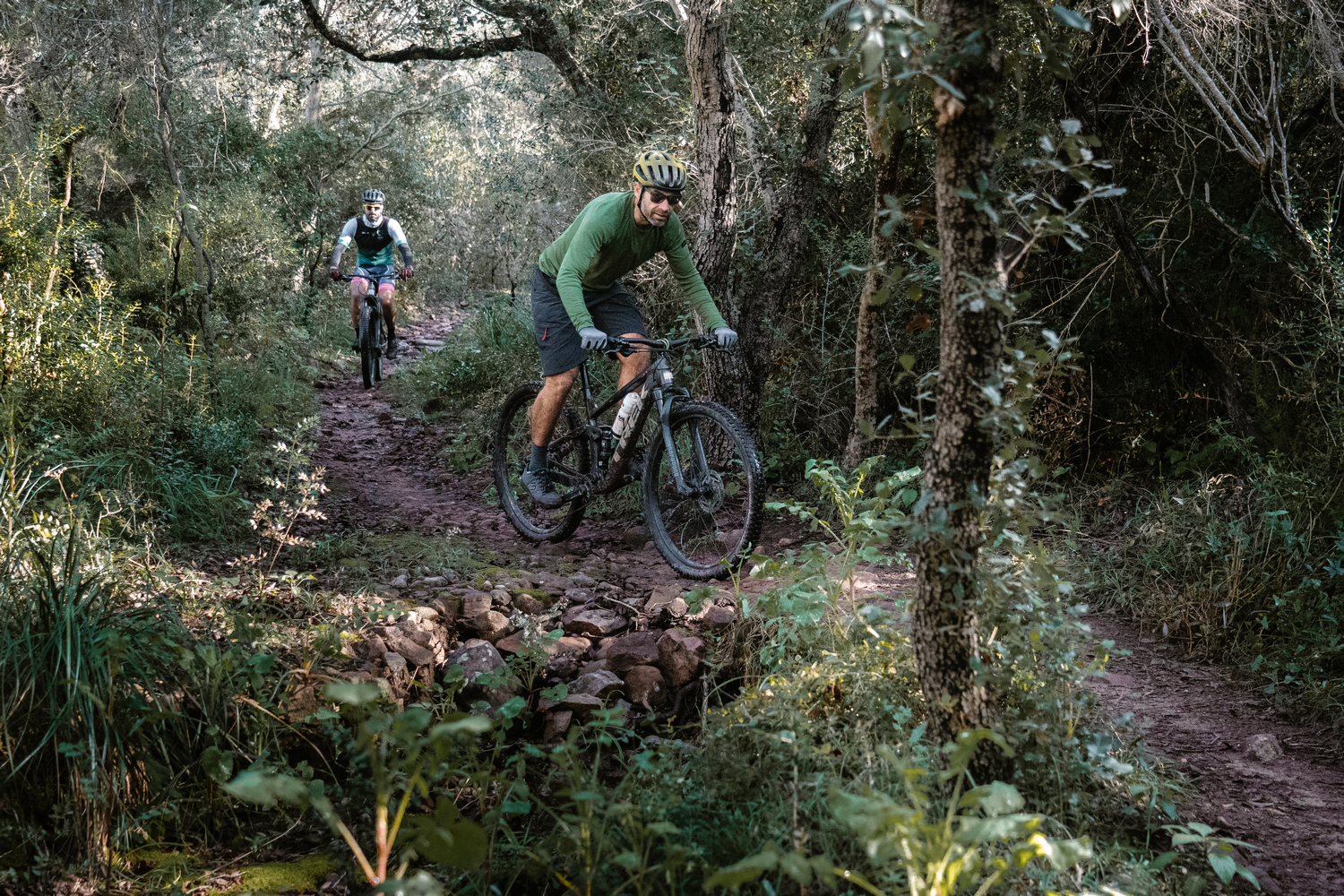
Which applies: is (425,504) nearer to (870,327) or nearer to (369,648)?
(369,648)

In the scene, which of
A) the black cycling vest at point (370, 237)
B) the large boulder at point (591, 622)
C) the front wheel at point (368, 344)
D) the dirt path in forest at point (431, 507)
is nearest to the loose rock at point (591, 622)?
the large boulder at point (591, 622)

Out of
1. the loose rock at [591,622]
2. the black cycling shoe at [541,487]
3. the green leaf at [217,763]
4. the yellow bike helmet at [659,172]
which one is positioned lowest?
the green leaf at [217,763]

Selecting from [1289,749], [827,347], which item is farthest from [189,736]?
[827,347]

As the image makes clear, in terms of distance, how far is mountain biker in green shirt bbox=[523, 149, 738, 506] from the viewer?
464cm

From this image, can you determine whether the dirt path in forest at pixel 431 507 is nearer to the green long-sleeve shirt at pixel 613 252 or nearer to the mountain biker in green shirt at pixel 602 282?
the mountain biker in green shirt at pixel 602 282

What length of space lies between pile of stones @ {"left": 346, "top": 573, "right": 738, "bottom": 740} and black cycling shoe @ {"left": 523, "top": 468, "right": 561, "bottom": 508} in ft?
4.10

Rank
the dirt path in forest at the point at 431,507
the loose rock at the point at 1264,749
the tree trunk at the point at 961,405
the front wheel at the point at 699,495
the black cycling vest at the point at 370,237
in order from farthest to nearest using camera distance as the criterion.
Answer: the black cycling vest at the point at 370,237 → the dirt path in forest at the point at 431,507 → the front wheel at the point at 699,495 → the loose rock at the point at 1264,749 → the tree trunk at the point at 961,405

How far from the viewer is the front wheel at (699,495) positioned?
4340 millimetres

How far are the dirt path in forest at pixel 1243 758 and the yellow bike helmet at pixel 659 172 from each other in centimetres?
296

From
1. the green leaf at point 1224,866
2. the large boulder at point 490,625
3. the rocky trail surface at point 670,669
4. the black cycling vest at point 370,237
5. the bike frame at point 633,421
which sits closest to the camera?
the green leaf at point 1224,866

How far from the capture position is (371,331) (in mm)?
10227

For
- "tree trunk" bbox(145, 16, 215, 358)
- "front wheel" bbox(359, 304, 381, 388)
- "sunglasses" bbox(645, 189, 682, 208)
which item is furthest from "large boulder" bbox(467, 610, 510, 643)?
"front wheel" bbox(359, 304, 381, 388)

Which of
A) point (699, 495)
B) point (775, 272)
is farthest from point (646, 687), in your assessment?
point (775, 272)

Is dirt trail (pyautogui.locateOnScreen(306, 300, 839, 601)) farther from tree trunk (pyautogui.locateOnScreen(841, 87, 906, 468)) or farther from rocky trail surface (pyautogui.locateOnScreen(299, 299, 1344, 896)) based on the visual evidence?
tree trunk (pyautogui.locateOnScreen(841, 87, 906, 468))
